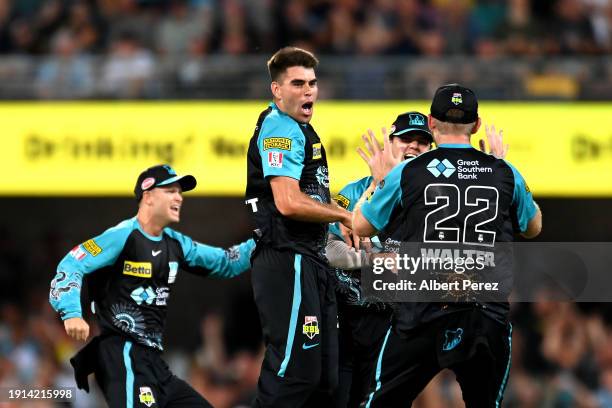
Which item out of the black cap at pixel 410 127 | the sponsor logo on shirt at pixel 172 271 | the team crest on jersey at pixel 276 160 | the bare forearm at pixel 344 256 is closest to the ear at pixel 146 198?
the sponsor logo on shirt at pixel 172 271

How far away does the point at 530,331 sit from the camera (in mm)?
15328

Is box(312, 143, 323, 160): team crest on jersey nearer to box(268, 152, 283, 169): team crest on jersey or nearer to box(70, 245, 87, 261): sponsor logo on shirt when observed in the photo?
box(268, 152, 283, 169): team crest on jersey

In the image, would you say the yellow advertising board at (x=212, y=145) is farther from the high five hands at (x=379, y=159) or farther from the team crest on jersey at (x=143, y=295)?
the high five hands at (x=379, y=159)

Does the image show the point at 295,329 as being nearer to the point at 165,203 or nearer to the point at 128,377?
the point at 128,377

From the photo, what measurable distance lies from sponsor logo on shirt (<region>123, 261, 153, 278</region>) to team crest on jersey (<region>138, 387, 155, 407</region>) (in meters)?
0.84

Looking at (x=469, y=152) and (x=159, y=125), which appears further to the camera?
(x=159, y=125)

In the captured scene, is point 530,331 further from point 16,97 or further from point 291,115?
point 291,115

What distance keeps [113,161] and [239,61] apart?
82.8 inches

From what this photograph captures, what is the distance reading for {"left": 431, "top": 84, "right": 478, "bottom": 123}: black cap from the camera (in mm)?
7266

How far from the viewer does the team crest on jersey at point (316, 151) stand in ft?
26.3

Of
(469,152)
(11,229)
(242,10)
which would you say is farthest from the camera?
(11,229)

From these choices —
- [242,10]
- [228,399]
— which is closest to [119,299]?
[228,399]

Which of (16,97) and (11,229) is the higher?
(16,97)

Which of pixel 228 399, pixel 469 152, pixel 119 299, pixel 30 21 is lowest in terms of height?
pixel 228 399
